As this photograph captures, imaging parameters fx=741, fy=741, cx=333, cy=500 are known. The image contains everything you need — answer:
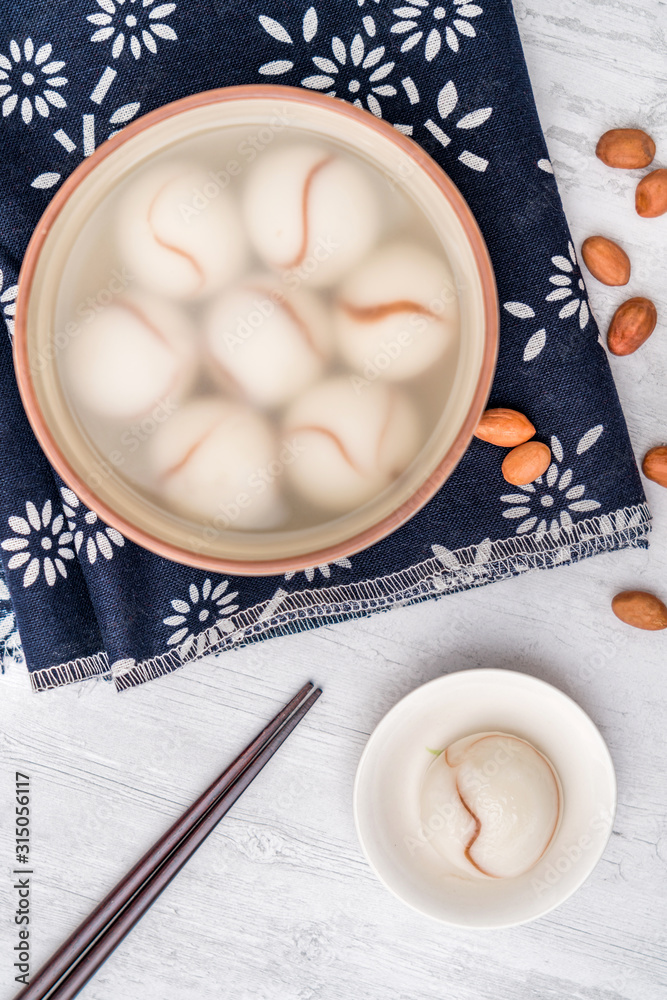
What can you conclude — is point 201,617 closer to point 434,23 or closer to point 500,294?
point 500,294

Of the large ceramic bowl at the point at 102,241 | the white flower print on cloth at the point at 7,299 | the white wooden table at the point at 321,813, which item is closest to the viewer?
the large ceramic bowl at the point at 102,241

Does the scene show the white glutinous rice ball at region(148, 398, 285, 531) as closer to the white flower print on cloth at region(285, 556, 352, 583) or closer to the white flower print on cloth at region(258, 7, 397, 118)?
the white flower print on cloth at region(285, 556, 352, 583)

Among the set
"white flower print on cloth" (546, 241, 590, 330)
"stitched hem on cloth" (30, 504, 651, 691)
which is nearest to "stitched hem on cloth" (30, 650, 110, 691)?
"stitched hem on cloth" (30, 504, 651, 691)

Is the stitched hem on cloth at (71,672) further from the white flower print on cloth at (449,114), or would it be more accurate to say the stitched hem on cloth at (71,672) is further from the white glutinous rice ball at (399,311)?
the white flower print on cloth at (449,114)

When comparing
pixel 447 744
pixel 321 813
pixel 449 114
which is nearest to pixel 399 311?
pixel 449 114

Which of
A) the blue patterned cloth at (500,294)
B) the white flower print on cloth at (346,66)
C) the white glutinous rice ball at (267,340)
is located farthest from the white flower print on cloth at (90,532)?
the white flower print on cloth at (346,66)
